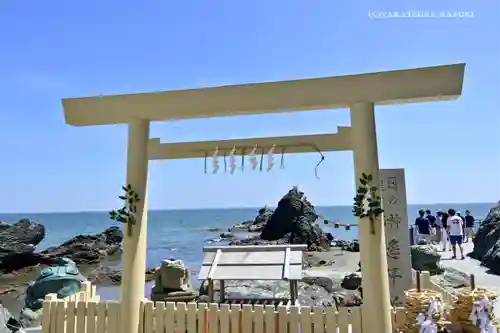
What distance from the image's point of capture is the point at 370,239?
3973 millimetres

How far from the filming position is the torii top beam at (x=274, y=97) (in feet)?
13.1

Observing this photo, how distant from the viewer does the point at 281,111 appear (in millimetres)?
4383

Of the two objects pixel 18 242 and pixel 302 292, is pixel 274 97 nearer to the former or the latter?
pixel 302 292

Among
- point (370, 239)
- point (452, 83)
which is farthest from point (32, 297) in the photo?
point (452, 83)

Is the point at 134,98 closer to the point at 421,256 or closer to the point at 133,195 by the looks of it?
the point at 133,195

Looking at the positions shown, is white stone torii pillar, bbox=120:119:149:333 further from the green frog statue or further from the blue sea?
the blue sea

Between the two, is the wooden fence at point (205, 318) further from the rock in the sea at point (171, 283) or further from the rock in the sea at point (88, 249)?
the rock in the sea at point (88, 249)

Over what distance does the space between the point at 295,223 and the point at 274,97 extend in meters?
24.0

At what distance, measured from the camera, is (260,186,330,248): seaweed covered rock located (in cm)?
2623

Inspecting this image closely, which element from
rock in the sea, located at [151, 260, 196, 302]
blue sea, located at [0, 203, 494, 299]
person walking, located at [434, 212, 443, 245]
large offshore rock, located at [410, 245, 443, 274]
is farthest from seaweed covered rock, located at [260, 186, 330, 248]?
rock in the sea, located at [151, 260, 196, 302]

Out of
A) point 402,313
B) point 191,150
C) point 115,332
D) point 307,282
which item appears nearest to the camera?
point 402,313

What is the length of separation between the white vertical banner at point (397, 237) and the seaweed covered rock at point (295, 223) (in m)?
20.1

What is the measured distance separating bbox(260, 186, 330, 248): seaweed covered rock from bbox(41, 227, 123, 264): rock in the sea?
1284 centimetres

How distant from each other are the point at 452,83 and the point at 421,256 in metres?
6.39
